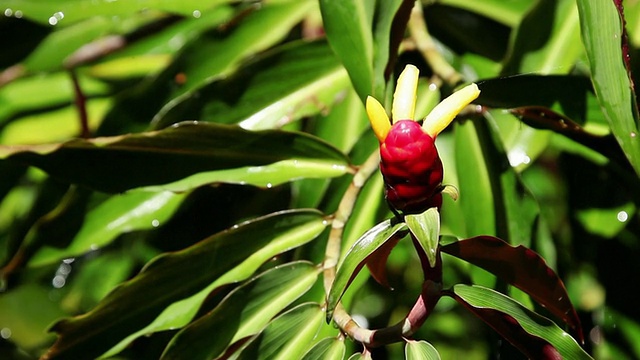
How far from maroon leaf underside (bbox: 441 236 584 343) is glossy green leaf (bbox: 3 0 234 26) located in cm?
60

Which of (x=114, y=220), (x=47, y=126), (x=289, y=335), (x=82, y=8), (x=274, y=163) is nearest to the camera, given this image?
(x=289, y=335)

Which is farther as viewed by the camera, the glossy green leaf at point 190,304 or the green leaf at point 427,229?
the glossy green leaf at point 190,304

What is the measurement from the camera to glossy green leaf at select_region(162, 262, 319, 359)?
729mm

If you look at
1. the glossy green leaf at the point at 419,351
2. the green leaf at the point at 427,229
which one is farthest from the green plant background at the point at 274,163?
the green leaf at the point at 427,229

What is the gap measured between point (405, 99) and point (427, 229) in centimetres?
8

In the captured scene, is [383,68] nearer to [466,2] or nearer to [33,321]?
[466,2]

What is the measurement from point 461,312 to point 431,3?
451 mm

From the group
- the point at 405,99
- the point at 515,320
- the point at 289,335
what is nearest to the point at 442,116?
the point at 405,99

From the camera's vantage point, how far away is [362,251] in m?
0.55

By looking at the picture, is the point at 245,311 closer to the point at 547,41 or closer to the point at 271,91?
the point at 271,91

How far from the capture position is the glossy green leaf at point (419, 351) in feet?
1.91

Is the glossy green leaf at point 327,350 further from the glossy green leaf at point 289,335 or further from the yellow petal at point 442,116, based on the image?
the yellow petal at point 442,116

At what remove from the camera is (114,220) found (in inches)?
36.5

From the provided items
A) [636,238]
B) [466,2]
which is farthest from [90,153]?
[636,238]
